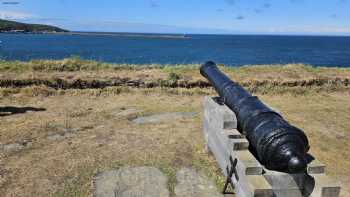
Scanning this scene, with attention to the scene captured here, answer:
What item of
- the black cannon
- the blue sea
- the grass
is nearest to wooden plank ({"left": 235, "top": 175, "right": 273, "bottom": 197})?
the black cannon

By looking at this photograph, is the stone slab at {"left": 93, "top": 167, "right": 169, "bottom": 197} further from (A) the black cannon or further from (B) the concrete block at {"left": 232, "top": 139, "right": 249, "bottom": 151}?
(A) the black cannon

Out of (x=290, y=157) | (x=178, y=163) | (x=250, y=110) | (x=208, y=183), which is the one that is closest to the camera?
(x=290, y=157)

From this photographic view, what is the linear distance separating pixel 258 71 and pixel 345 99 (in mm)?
3470

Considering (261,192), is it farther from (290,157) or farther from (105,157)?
(105,157)

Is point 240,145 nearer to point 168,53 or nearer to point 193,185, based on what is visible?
point 193,185

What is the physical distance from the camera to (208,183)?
5.02 metres

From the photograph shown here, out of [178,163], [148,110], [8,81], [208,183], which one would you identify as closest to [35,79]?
[8,81]

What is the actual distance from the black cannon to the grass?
1.01m

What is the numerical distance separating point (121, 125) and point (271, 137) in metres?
4.35

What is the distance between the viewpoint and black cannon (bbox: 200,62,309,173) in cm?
376

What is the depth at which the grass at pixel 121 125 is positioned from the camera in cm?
538

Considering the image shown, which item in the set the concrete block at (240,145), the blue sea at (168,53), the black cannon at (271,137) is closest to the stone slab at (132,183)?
the concrete block at (240,145)

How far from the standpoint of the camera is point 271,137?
154 inches

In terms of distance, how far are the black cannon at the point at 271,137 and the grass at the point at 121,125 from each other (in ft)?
3.30
